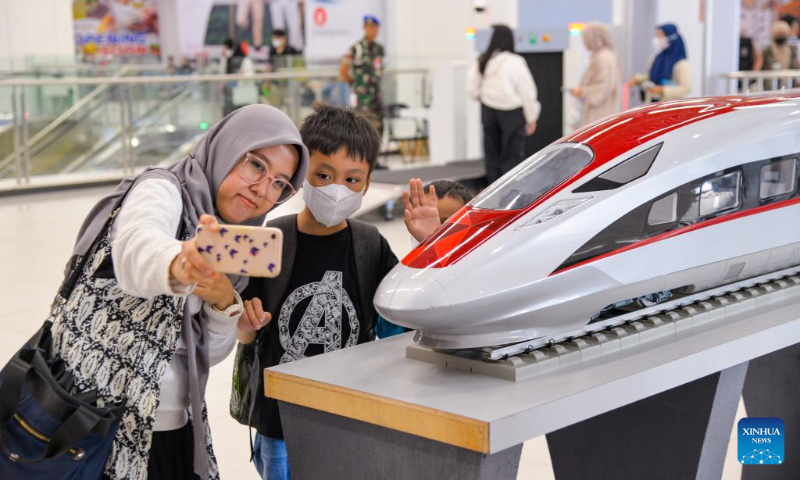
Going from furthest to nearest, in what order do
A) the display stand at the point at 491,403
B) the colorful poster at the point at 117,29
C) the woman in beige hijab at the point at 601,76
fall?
the colorful poster at the point at 117,29 < the woman in beige hijab at the point at 601,76 < the display stand at the point at 491,403

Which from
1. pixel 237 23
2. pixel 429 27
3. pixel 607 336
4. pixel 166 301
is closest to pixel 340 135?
pixel 166 301

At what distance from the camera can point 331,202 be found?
205cm

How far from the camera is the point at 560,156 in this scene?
82.4 inches

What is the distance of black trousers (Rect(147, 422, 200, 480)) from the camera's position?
6.09 ft

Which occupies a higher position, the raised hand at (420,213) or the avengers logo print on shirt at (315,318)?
the raised hand at (420,213)

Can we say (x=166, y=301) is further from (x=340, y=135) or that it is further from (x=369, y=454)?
(x=340, y=135)

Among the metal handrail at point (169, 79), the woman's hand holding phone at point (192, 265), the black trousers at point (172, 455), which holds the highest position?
the metal handrail at point (169, 79)

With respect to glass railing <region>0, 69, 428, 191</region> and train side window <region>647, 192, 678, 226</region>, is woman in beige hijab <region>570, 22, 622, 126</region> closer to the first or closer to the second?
glass railing <region>0, 69, 428, 191</region>

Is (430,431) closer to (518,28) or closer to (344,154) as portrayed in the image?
(344,154)

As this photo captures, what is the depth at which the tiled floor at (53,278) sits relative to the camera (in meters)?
3.49

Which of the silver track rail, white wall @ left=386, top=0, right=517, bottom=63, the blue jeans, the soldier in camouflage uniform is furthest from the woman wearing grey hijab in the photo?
white wall @ left=386, top=0, right=517, bottom=63

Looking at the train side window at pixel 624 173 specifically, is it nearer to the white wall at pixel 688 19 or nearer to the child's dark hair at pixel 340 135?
the child's dark hair at pixel 340 135

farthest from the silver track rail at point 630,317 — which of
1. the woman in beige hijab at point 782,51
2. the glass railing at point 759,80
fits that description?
the woman in beige hijab at point 782,51

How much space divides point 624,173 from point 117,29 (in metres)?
16.5
